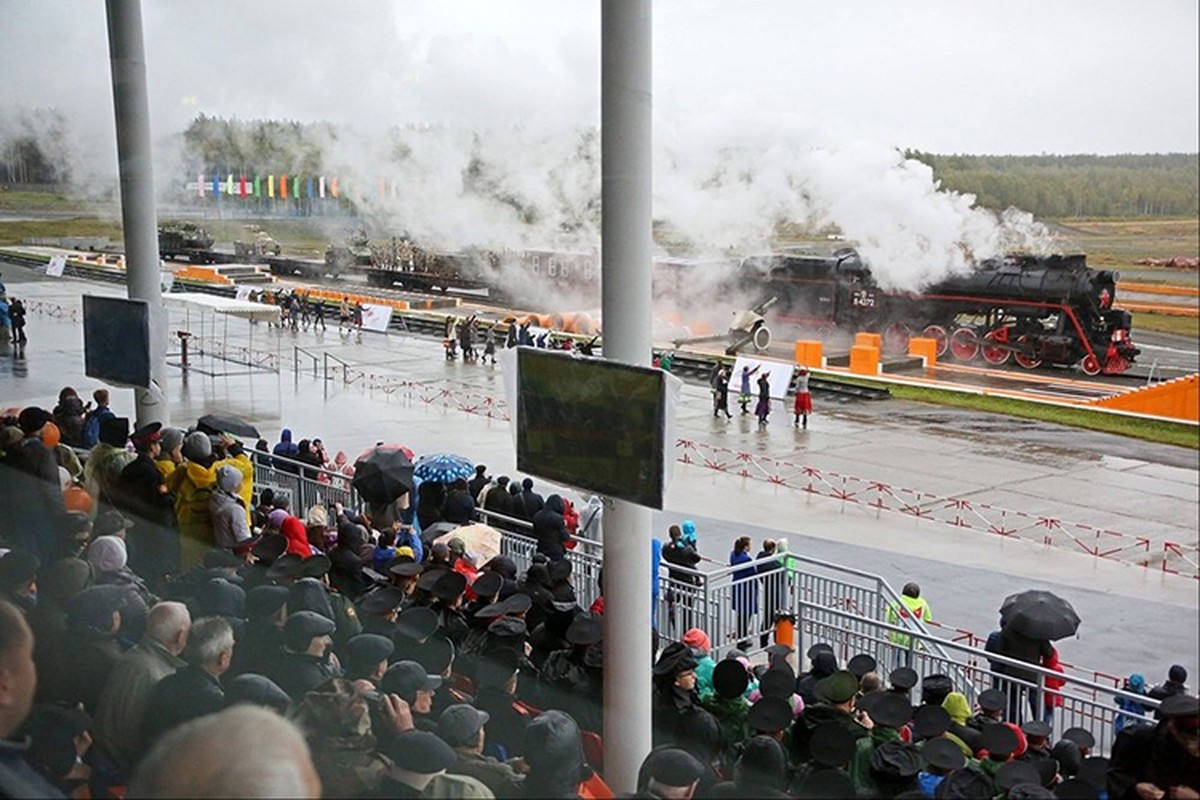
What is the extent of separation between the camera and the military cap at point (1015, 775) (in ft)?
7.19

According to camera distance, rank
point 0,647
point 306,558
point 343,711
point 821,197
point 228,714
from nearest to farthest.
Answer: point 228,714, point 343,711, point 0,647, point 306,558, point 821,197

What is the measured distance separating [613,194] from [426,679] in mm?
1072

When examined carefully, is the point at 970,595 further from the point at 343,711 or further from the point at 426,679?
the point at 343,711

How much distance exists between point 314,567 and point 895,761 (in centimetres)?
167

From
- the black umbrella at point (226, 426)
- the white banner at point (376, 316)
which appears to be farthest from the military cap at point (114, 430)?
the white banner at point (376, 316)

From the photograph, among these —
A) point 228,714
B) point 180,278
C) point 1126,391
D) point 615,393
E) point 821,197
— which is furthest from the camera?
point 180,278

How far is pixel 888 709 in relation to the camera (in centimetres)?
249

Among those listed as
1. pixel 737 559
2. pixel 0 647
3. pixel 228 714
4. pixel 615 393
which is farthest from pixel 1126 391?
pixel 0 647

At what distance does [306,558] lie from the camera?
3439 mm

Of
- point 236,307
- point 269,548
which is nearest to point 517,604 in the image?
point 269,548

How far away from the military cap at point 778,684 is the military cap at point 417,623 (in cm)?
78

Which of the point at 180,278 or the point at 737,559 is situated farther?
the point at 180,278

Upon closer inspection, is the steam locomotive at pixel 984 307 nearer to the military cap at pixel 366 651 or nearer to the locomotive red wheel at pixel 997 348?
the locomotive red wheel at pixel 997 348

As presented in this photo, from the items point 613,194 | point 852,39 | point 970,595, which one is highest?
point 852,39
